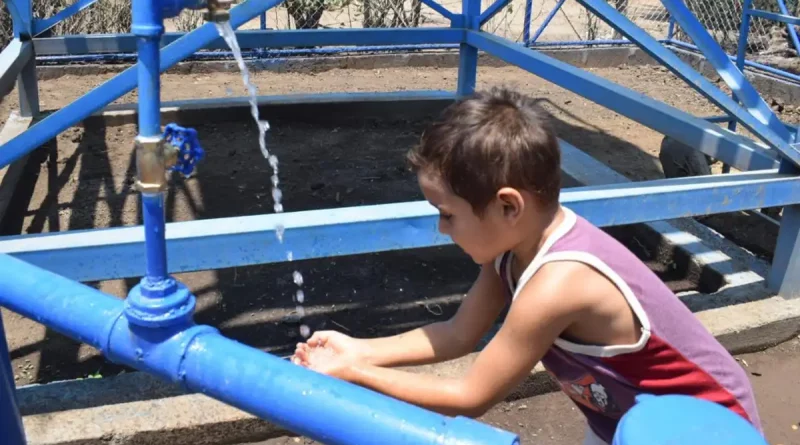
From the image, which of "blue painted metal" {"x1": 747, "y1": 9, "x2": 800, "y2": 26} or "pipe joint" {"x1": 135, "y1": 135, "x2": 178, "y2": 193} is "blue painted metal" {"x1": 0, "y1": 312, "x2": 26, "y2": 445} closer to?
"pipe joint" {"x1": 135, "y1": 135, "x2": 178, "y2": 193}

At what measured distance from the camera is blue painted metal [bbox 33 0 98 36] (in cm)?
413

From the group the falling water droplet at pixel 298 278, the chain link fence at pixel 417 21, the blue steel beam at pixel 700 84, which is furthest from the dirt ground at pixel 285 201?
the chain link fence at pixel 417 21

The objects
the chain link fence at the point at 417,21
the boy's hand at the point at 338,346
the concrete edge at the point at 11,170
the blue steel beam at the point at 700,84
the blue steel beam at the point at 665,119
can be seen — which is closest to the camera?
the boy's hand at the point at 338,346

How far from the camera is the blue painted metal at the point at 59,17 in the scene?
413cm

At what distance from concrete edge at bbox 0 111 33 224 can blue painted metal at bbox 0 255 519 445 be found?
265cm

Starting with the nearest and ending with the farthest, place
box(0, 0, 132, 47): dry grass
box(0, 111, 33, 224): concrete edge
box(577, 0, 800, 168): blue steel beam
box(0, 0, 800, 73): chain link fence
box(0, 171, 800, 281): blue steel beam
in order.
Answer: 1. box(0, 171, 800, 281): blue steel beam
2. box(577, 0, 800, 168): blue steel beam
3. box(0, 111, 33, 224): concrete edge
4. box(0, 0, 132, 47): dry grass
5. box(0, 0, 800, 73): chain link fence

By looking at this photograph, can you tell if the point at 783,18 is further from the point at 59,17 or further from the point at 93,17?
the point at 93,17

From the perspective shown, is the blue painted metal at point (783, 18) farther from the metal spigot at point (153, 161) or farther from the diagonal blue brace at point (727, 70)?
the metal spigot at point (153, 161)

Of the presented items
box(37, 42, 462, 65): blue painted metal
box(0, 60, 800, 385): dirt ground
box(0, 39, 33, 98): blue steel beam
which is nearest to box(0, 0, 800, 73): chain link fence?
box(37, 42, 462, 65): blue painted metal

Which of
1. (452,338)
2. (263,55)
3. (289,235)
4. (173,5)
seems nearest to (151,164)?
(173,5)

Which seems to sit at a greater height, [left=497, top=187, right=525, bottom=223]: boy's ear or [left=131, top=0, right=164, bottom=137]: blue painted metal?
[left=131, top=0, right=164, bottom=137]: blue painted metal

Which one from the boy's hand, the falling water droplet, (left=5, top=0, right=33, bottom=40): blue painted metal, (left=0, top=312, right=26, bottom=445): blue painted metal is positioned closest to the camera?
(left=0, top=312, right=26, bottom=445): blue painted metal

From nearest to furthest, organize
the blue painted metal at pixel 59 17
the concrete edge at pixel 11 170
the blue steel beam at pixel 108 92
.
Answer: the blue steel beam at pixel 108 92 < the concrete edge at pixel 11 170 < the blue painted metal at pixel 59 17

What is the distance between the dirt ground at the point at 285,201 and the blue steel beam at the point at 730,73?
800 millimetres
